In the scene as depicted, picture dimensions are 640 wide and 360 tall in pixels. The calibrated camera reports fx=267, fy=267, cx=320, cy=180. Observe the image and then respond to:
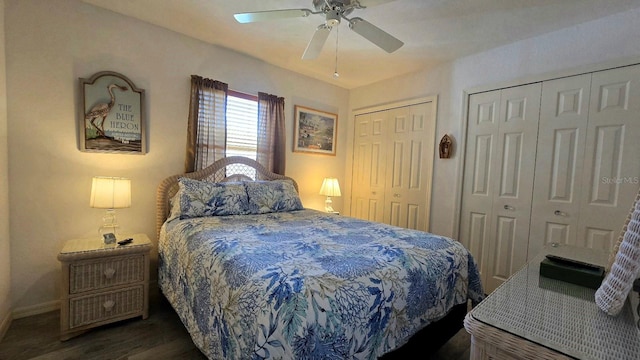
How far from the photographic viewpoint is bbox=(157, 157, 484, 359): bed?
3.44 ft

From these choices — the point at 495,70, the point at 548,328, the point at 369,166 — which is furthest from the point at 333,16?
the point at 369,166

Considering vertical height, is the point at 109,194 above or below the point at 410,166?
below

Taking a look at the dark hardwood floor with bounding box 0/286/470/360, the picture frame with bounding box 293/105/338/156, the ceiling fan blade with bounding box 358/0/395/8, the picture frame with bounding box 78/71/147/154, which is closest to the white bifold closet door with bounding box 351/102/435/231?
the picture frame with bounding box 293/105/338/156

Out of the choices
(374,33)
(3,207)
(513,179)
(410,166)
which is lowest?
(3,207)

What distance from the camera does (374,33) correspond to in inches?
73.6

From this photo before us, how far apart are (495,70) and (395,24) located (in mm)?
1239

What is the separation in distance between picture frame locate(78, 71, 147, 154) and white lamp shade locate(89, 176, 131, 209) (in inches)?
16.7

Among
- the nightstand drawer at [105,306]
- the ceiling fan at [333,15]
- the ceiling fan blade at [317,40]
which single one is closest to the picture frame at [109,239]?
the nightstand drawer at [105,306]

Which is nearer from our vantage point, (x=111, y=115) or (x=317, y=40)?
(x=317, y=40)

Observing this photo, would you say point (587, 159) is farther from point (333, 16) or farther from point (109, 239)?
point (109, 239)

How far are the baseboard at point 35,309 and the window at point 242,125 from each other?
1.94 metres

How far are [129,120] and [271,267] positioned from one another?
6.95ft

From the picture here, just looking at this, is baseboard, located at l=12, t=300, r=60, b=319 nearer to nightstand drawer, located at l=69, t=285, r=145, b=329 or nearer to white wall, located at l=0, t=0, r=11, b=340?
white wall, located at l=0, t=0, r=11, b=340

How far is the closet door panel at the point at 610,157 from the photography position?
80.4 inches
